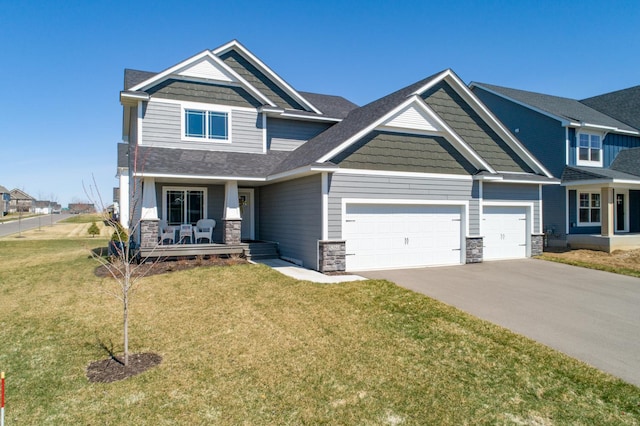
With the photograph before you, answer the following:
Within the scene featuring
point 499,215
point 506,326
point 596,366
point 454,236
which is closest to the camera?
point 596,366

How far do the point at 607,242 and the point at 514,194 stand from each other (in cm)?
649

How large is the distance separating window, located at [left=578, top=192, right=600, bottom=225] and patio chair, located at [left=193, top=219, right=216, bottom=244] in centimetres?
1813

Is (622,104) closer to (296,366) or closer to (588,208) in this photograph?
(588,208)

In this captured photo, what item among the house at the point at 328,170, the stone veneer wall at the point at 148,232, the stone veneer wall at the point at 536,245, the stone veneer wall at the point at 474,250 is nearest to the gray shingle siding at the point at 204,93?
the house at the point at 328,170

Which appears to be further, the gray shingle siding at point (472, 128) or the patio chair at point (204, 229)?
the gray shingle siding at point (472, 128)

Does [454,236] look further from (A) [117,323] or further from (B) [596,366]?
(A) [117,323]

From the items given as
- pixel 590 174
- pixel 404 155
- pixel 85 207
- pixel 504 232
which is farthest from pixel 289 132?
pixel 85 207

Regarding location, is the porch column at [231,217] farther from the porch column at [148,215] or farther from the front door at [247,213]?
the front door at [247,213]

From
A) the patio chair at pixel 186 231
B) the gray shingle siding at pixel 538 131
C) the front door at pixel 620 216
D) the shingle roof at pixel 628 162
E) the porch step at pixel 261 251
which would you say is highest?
the gray shingle siding at pixel 538 131

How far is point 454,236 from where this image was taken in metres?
13.8

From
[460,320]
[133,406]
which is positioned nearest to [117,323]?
[133,406]

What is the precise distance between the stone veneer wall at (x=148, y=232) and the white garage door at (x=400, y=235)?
254 inches

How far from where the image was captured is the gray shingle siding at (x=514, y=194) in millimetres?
14742

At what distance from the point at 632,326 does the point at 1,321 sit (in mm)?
12136
